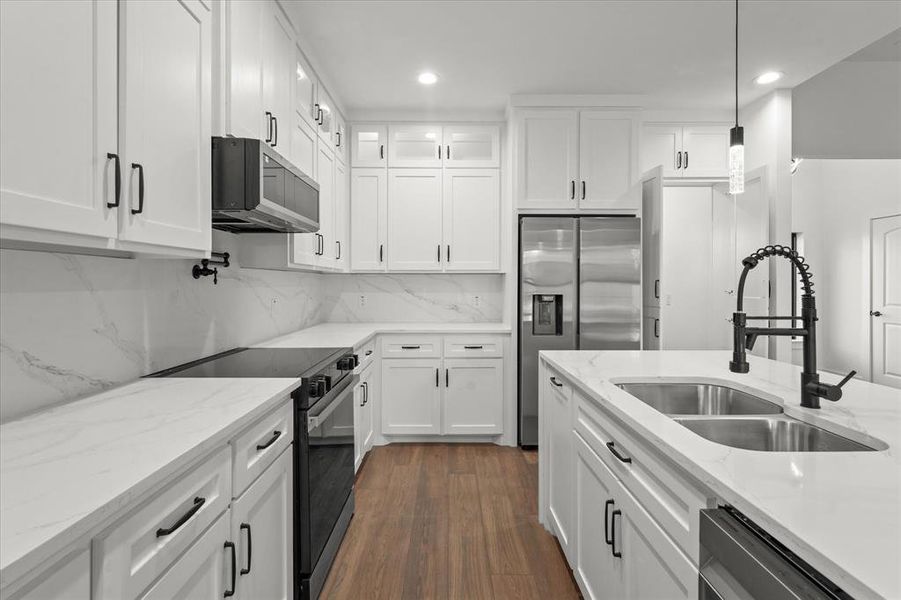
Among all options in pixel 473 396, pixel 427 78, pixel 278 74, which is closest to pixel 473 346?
pixel 473 396

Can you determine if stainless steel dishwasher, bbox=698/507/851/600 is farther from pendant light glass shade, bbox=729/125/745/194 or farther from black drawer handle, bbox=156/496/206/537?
pendant light glass shade, bbox=729/125/745/194

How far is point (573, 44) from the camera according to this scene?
9.63ft

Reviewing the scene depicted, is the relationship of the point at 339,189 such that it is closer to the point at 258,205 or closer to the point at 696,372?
the point at 258,205

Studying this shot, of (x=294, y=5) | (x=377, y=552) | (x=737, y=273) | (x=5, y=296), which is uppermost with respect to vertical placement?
(x=294, y=5)

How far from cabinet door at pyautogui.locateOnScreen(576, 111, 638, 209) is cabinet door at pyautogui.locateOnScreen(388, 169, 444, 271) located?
1.21 metres

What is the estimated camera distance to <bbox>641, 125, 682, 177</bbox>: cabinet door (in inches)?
159

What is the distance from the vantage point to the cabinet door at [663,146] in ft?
13.2

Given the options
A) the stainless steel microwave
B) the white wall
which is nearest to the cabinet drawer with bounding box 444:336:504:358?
the stainless steel microwave

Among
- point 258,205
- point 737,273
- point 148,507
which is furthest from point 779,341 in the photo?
point 148,507

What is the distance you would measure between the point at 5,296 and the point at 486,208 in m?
3.27

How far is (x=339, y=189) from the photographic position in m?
3.72

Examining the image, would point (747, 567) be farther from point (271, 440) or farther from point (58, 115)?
point (58, 115)

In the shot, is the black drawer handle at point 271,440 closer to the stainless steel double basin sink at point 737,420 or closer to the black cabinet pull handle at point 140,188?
the black cabinet pull handle at point 140,188

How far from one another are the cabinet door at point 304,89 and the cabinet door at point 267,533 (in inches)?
79.5
